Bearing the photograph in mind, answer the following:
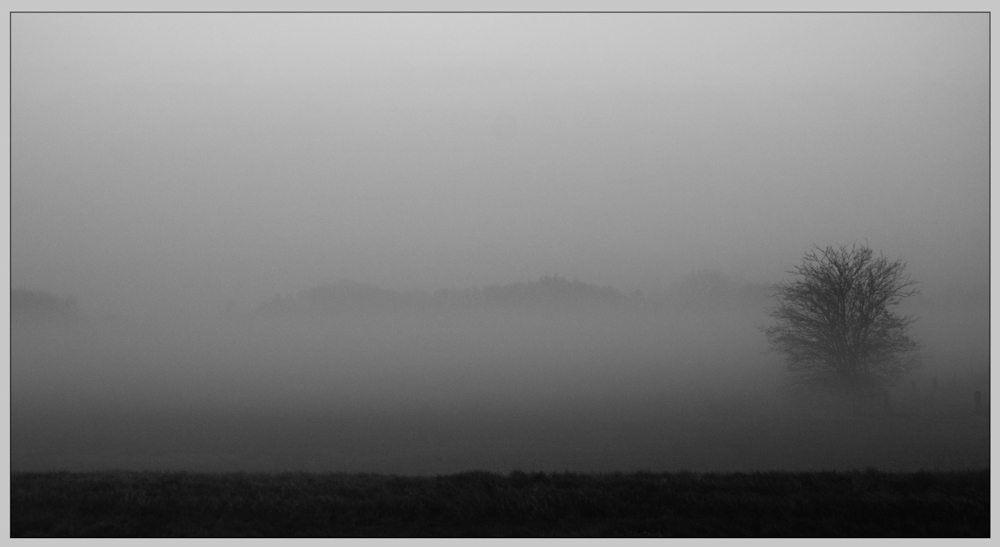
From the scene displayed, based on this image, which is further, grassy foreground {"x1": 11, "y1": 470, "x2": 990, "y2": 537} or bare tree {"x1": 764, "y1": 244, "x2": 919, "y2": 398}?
bare tree {"x1": 764, "y1": 244, "x2": 919, "y2": 398}

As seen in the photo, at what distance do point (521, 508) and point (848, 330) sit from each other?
1764 centimetres

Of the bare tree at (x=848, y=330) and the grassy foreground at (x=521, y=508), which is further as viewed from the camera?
the bare tree at (x=848, y=330)

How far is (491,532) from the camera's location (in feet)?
48.9

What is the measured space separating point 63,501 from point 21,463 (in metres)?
6.28

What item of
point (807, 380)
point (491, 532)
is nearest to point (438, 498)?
point (491, 532)

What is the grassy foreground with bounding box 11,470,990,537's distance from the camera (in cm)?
1471

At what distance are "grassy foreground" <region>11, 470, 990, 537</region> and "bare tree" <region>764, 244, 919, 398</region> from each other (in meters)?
9.57

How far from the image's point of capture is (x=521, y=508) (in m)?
15.3

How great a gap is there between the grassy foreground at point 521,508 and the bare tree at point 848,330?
377 inches

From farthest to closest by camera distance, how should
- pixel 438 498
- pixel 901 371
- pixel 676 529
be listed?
pixel 901 371 → pixel 438 498 → pixel 676 529

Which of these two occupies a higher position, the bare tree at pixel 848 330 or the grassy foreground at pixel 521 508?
the bare tree at pixel 848 330

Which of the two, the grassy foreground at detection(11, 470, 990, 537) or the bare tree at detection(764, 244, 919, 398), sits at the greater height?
the bare tree at detection(764, 244, 919, 398)

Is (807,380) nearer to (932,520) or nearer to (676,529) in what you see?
(932,520)

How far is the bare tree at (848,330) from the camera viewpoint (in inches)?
1039
